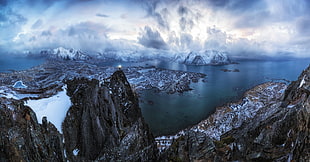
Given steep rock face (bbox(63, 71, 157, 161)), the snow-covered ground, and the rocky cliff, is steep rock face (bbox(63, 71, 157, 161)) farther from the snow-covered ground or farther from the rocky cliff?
the snow-covered ground

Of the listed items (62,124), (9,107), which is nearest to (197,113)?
(62,124)

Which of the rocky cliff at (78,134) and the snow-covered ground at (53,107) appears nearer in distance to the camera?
the rocky cliff at (78,134)

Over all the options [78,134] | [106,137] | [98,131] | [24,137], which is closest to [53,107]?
[78,134]

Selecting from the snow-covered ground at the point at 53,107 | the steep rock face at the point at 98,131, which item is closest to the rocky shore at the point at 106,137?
the steep rock face at the point at 98,131

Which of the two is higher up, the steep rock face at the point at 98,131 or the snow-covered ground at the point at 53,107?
the snow-covered ground at the point at 53,107

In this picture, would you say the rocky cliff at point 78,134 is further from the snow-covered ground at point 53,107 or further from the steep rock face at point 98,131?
the snow-covered ground at point 53,107
